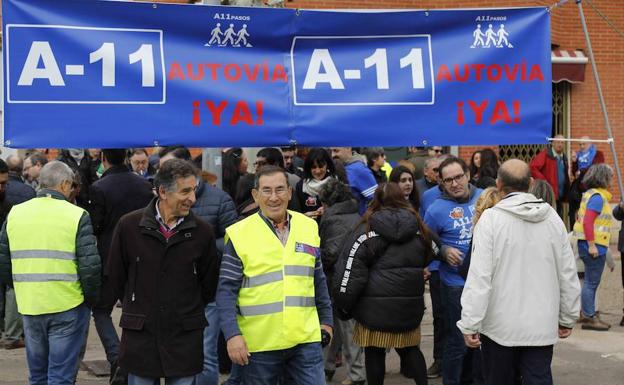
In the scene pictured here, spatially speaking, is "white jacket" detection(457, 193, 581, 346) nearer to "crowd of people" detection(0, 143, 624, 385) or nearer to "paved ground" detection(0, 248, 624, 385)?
"crowd of people" detection(0, 143, 624, 385)

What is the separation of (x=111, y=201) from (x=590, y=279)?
5.40 metres

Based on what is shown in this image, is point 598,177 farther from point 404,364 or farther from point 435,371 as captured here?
point 404,364

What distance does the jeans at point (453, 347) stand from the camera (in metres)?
7.79

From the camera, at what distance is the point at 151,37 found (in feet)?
21.9

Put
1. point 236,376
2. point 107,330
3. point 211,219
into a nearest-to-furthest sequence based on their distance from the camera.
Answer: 1. point 236,376
2. point 211,219
3. point 107,330

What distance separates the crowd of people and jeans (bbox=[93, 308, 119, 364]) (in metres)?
0.01

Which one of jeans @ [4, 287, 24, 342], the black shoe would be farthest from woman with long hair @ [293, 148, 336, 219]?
jeans @ [4, 287, 24, 342]

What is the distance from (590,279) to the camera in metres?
10.8

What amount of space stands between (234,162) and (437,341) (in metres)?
2.81

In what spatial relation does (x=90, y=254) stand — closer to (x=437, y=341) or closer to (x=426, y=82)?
(x=426, y=82)

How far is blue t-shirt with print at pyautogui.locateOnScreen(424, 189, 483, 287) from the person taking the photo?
793 centimetres

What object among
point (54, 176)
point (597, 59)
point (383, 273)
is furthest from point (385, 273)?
point (597, 59)

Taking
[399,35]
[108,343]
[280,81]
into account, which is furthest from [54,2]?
[108,343]

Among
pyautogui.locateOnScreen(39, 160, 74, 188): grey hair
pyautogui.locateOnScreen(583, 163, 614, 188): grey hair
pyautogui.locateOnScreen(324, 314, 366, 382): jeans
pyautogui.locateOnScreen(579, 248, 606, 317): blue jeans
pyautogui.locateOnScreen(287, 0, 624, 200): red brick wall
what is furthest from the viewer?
pyautogui.locateOnScreen(287, 0, 624, 200): red brick wall
